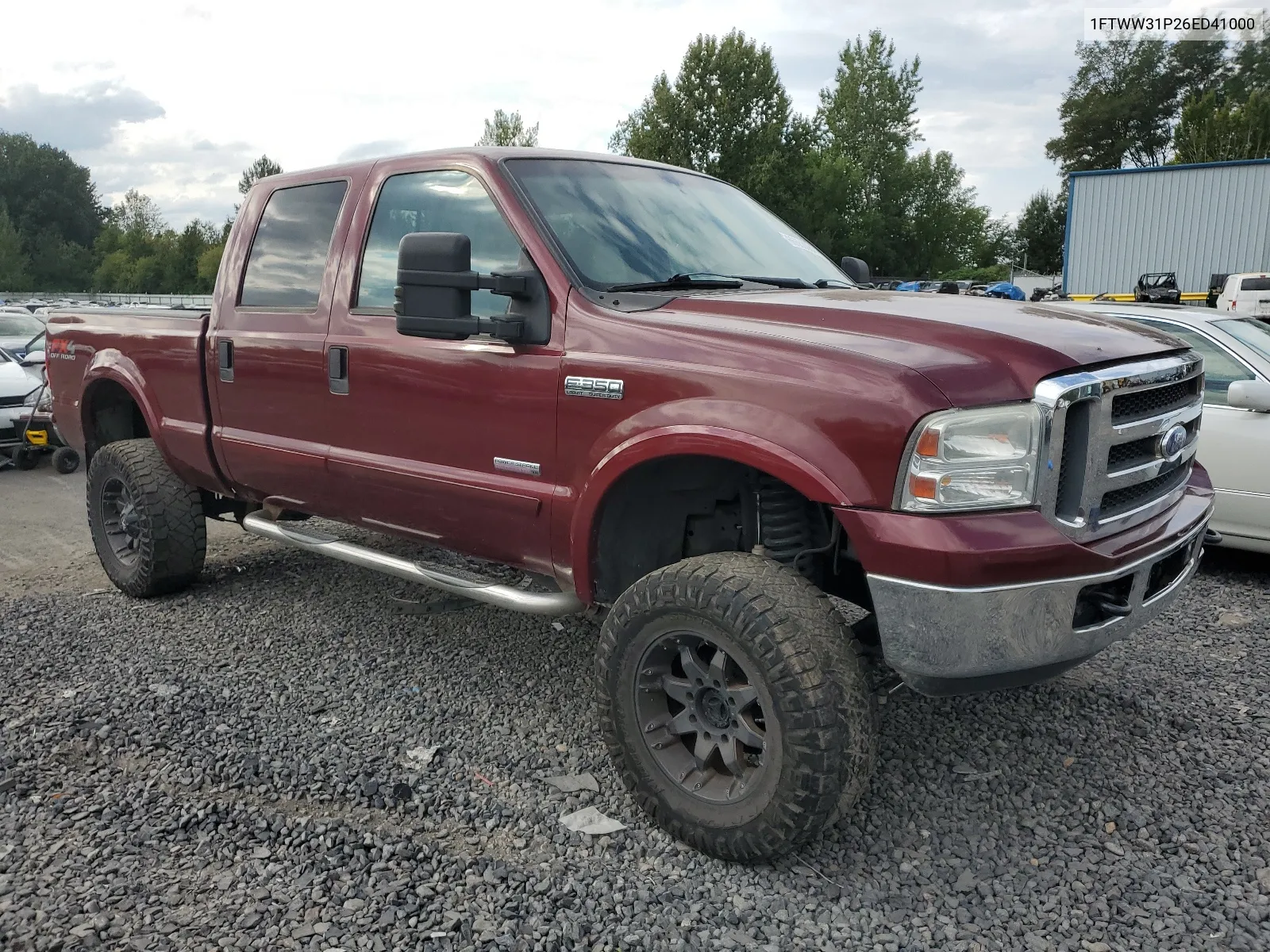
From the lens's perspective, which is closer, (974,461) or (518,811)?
(974,461)

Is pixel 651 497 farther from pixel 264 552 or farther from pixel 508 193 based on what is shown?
pixel 264 552

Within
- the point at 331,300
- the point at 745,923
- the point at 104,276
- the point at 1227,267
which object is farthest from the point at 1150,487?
the point at 104,276

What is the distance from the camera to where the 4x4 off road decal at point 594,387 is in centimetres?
299

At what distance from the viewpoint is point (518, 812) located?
3.09 m

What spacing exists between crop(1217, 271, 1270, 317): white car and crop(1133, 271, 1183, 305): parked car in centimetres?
81

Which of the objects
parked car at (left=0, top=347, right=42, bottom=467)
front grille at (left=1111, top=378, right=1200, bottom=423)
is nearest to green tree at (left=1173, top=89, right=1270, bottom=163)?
parked car at (left=0, top=347, right=42, bottom=467)

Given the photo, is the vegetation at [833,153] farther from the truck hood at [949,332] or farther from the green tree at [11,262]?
the green tree at [11,262]

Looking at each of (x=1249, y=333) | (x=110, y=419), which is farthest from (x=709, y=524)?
(x=1249, y=333)

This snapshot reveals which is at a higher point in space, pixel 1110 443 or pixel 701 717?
pixel 1110 443

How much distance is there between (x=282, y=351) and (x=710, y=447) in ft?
7.34

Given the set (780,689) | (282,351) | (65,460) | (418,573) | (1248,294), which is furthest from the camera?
(1248,294)

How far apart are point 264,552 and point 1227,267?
23.3 m

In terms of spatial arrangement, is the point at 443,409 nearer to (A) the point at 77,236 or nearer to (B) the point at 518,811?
(B) the point at 518,811

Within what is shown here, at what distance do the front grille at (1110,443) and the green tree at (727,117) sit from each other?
47.7 m
